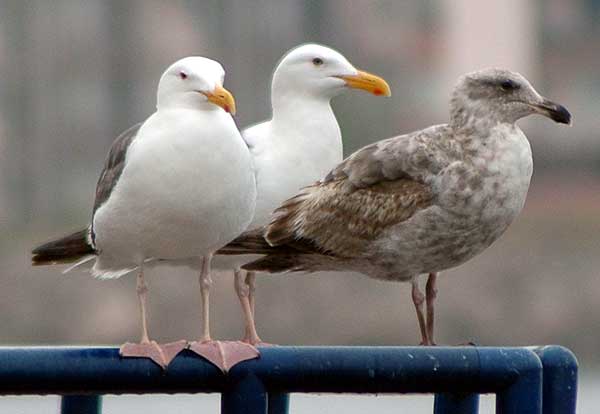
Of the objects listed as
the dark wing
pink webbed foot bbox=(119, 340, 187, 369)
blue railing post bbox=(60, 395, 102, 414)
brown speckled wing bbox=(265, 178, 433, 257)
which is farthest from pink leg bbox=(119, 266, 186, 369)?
brown speckled wing bbox=(265, 178, 433, 257)

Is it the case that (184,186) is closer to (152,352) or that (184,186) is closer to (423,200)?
(423,200)

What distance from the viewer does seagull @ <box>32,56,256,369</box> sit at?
18.7 ft

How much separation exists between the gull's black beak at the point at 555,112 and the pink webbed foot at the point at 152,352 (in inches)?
76.2

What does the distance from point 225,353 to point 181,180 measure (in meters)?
1.39

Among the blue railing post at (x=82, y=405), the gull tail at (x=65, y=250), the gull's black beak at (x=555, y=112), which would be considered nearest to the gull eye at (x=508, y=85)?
the gull's black beak at (x=555, y=112)

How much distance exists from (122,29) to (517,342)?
71.5 feet

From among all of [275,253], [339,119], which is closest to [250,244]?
[275,253]

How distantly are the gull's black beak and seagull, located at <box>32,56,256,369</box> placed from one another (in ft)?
2.85

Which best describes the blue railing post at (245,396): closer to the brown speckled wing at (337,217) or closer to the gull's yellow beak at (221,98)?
the gull's yellow beak at (221,98)

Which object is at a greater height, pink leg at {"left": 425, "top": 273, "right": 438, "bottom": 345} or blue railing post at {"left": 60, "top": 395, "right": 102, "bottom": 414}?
pink leg at {"left": 425, "top": 273, "right": 438, "bottom": 345}

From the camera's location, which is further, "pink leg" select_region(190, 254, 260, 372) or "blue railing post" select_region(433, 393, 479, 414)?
"blue railing post" select_region(433, 393, 479, 414)

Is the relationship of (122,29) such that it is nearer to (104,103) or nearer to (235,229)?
(104,103)

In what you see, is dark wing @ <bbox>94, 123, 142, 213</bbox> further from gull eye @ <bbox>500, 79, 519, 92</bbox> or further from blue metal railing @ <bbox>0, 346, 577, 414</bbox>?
blue metal railing @ <bbox>0, 346, 577, 414</bbox>

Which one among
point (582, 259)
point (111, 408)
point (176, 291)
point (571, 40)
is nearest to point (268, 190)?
point (111, 408)
